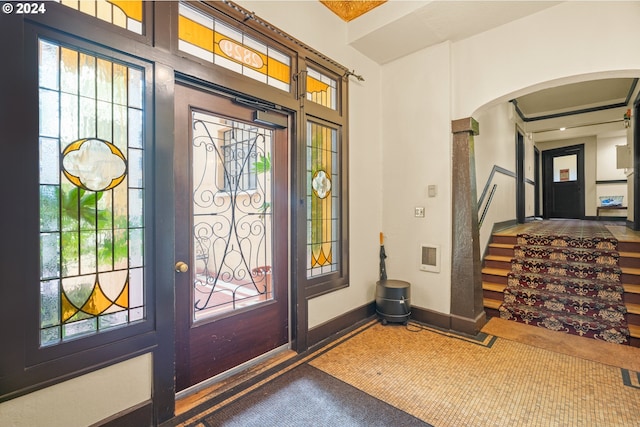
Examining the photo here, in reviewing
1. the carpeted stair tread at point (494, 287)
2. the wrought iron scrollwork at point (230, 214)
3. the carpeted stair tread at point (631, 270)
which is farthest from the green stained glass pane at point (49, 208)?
the carpeted stair tread at point (631, 270)

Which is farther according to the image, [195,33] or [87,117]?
[195,33]

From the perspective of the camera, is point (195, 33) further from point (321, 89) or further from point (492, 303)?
point (492, 303)

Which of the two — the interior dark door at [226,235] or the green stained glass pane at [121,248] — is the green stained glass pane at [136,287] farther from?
the interior dark door at [226,235]

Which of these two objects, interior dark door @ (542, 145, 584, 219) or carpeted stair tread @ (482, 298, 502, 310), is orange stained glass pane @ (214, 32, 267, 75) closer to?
carpeted stair tread @ (482, 298, 502, 310)

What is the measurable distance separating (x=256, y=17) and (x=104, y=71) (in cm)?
123

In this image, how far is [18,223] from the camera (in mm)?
1425

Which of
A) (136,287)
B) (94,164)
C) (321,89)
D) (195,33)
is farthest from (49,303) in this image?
(321,89)

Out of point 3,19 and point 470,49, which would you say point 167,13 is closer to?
point 3,19

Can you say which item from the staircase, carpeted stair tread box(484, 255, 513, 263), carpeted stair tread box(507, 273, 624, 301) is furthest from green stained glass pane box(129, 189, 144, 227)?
carpeted stair tread box(484, 255, 513, 263)

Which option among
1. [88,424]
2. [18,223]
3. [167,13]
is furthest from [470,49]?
[88,424]

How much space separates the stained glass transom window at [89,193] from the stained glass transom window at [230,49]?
1.67 feet

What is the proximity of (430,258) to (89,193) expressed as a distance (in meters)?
3.15

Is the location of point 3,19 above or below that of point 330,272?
above

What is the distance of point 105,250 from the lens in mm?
1717
